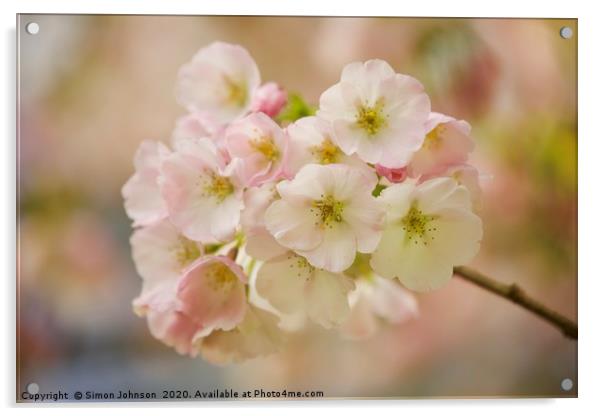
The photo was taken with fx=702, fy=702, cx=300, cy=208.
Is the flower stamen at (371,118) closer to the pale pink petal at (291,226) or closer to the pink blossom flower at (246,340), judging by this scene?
the pale pink petal at (291,226)

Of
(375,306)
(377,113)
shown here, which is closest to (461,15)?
(377,113)

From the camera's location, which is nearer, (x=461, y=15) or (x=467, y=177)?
(x=467, y=177)

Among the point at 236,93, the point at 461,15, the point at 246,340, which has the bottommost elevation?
the point at 246,340

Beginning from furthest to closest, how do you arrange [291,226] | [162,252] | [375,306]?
1. [375,306]
2. [162,252]
3. [291,226]

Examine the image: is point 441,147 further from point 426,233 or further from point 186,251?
point 186,251

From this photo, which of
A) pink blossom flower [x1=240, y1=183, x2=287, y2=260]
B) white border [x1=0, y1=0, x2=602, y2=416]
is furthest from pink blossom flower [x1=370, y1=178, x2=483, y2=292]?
white border [x1=0, y1=0, x2=602, y2=416]

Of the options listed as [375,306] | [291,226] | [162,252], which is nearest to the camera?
[291,226]
